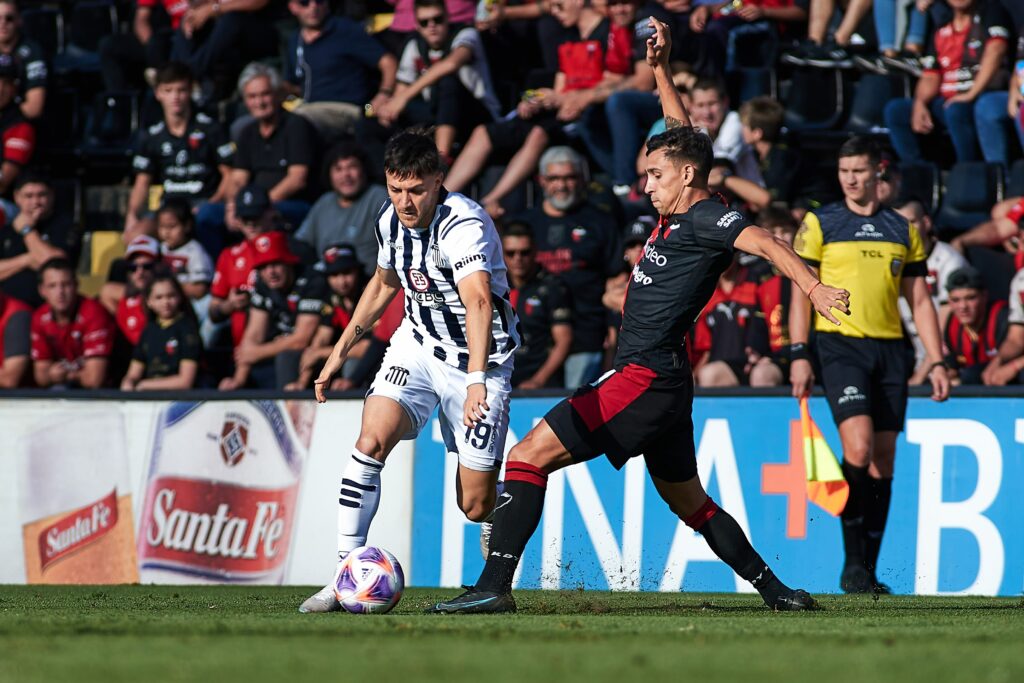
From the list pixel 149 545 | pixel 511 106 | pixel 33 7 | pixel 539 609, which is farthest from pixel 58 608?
pixel 33 7

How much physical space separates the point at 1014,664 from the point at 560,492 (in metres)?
5.94

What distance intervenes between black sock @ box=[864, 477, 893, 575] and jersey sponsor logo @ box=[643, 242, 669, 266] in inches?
117

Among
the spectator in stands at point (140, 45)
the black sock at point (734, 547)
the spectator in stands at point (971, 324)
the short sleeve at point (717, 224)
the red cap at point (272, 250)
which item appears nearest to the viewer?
the short sleeve at point (717, 224)

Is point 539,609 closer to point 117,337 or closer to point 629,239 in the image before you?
point 629,239

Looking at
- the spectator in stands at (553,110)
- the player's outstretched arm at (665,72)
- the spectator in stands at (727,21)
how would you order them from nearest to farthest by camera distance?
the player's outstretched arm at (665,72)
the spectator in stands at (727,21)
the spectator in stands at (553,110)

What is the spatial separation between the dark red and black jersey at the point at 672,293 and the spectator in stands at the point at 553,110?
645cm

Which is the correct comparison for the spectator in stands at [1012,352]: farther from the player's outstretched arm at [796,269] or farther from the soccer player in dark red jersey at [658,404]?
the player's outstretched arm at [796,269]

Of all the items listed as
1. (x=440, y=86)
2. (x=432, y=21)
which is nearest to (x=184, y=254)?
(x=440, y=86)

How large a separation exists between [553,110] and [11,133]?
5.82 m

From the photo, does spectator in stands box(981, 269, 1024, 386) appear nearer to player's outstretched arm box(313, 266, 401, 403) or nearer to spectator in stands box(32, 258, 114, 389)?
player's outstretched arm box(313, 266, 401, 403)

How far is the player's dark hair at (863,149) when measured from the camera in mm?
8859

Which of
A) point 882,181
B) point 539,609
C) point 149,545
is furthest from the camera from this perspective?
point 149,545

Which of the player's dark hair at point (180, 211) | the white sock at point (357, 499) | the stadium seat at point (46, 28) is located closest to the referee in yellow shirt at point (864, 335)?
the white sock at point (357, 499)

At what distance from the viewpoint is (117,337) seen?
1295 cm
